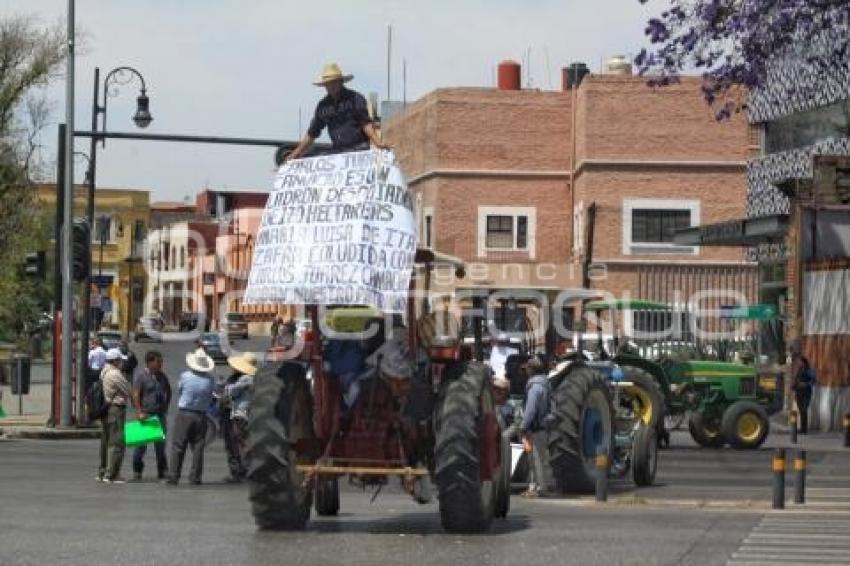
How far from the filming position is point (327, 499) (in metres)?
18.4

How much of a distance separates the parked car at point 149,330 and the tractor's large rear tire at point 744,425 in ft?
207

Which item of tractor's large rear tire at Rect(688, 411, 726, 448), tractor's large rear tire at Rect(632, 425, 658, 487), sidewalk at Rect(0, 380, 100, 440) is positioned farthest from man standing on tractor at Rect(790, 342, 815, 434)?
tractor's large rear tire at Rect(632, 425, 658, 487)

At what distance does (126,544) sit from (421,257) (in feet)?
12.8

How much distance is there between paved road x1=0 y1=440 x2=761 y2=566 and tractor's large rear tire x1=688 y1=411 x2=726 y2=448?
11617mm

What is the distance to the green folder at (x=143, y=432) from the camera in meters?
25.6

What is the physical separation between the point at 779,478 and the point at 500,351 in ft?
34.7

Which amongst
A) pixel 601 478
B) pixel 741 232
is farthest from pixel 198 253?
pixel 601 478

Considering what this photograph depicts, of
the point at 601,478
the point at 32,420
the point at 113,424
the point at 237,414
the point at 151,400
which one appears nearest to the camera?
the point at 601,478

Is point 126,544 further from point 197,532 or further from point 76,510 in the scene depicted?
point 76,510

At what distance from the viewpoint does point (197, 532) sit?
16109 millimetres

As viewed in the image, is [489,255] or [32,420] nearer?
[32,420]

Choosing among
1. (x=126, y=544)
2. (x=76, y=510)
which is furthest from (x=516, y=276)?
(x=126, y=544)

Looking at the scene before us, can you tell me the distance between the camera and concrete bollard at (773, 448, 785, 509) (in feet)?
63.5

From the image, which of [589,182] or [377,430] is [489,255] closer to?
[589,182]
